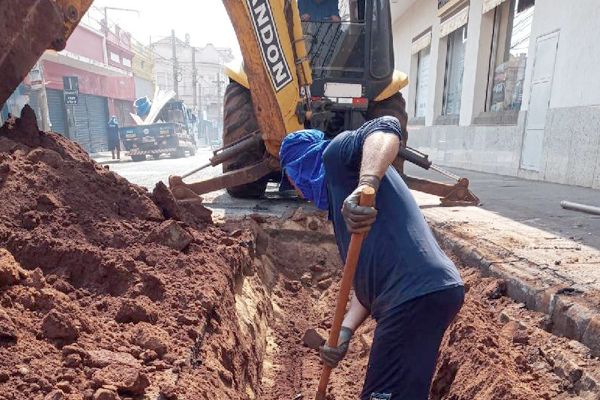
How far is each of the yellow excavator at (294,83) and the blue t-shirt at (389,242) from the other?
284 centimetres

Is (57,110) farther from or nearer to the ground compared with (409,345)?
farther from the ground

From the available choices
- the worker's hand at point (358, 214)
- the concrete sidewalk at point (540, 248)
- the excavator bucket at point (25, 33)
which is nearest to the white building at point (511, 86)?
the concrete sidewalk at point (540, 248)

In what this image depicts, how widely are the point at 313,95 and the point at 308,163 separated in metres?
3.45

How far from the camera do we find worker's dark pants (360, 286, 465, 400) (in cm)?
200

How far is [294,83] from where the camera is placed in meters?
4.98

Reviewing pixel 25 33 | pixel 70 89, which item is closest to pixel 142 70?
pixel 70 89

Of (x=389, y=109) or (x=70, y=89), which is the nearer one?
(x=389, y=109)

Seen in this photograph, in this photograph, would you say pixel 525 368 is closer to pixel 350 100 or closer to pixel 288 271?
pixel 288 271

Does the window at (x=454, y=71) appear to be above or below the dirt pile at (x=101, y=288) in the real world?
above

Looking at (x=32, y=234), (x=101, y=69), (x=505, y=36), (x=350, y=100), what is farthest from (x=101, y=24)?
(x=32, y=234)

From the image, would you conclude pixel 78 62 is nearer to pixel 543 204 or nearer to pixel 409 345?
pixel 543 204

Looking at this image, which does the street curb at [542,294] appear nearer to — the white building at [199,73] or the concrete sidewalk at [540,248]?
the concrete sidewalk at [540,248]

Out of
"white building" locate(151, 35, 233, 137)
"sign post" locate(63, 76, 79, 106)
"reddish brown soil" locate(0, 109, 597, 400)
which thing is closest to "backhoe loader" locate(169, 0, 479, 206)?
"reddish brown soil" locate(0, 109, 597, 400)

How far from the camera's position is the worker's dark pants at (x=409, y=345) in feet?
6.56
